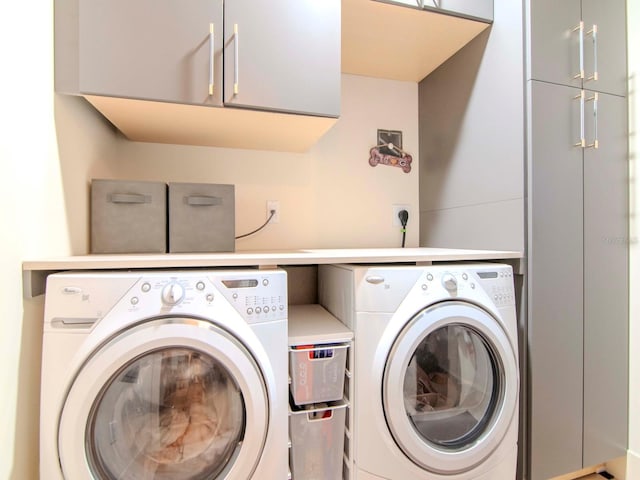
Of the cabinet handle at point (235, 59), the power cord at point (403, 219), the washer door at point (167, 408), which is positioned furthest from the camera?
the power cord at point (403, 219)

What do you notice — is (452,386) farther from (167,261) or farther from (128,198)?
(128,198)

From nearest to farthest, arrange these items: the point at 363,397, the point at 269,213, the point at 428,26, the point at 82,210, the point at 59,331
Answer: the point at 59,331, the point at 363,397, the point at 82,210, the point at 428,26, the point at 269,213

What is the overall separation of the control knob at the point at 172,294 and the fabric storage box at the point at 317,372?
398mm

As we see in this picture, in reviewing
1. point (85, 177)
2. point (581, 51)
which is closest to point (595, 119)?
point (581, 51)

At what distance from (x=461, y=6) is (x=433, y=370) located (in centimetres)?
150

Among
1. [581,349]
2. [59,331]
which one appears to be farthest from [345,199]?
[59,331]

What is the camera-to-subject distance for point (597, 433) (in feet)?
4.32

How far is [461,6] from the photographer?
1343 mm

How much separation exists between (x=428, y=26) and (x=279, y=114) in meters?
0.83

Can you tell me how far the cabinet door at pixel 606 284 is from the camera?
130 centimetres

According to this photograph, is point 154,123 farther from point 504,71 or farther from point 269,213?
point 504,71

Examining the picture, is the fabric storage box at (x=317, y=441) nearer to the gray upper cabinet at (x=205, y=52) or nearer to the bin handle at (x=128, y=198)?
the bin handle at (x=128, y=198)

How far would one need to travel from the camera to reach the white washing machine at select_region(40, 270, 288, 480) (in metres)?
0.79

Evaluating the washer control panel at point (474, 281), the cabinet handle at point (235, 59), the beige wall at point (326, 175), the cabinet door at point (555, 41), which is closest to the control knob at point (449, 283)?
the washer control panel at point (474, 281)
